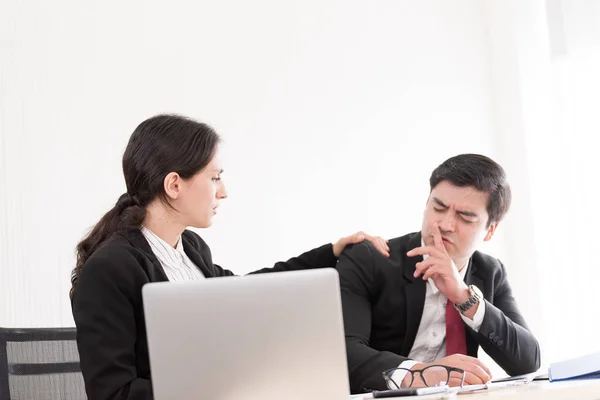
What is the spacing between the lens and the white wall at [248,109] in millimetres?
3158

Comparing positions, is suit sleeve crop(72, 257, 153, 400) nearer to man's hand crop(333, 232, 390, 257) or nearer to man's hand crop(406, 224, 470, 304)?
man's hand crop(406, 224, 470, 304)

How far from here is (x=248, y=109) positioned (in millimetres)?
3746

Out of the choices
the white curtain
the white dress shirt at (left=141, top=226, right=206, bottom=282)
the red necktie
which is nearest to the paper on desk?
the red necktie

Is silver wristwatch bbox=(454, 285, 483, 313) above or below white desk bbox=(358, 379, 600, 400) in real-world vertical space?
above

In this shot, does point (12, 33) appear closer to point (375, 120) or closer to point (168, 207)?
point (168, 207)

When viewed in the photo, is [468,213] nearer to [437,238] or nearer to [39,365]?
[437,238]

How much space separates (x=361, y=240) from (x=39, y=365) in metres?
1.04

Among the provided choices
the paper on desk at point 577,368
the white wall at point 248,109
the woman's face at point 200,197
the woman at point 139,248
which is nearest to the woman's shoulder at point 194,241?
the woman at point 139,248

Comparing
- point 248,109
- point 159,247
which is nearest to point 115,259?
point 159,247

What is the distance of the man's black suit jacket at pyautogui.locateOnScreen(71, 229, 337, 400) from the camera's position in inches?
71.6

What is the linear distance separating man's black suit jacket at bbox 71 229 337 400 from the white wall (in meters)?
1.26

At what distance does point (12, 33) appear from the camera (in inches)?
125

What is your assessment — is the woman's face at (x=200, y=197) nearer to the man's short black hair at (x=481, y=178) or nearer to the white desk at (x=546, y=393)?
the man's short black hair at (x=481, y=178)

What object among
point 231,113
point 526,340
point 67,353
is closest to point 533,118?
point 231,113
